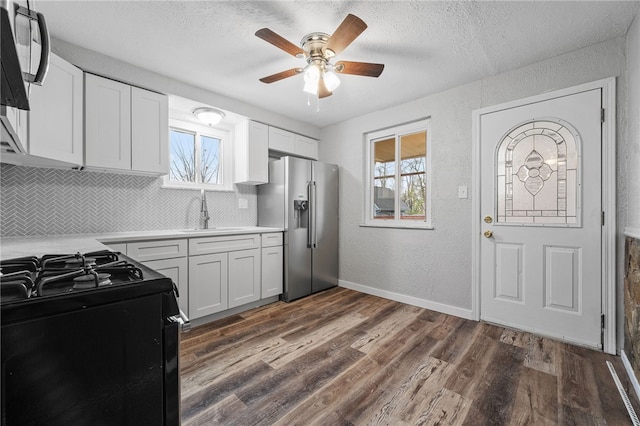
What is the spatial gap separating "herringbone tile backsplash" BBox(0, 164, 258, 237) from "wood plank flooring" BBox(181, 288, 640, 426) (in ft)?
4.04

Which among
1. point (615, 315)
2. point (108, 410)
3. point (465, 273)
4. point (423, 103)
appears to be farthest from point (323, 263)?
point (108, 410)

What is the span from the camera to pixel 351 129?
146 inches

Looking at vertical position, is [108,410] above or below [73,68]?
below

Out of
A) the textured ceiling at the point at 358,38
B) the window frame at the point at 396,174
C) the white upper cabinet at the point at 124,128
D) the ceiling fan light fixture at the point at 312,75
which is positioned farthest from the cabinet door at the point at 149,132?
the window frame at the point at 396,174

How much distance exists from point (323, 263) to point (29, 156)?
113 inches

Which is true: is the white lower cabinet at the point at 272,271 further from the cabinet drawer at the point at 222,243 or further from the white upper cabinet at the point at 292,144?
the white upper cabinet at the point at 292,144

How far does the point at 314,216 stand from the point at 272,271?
869mm

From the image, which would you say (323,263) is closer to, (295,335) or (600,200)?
(295,335)

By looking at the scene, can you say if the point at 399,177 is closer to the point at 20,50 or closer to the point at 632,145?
the point at 632,145

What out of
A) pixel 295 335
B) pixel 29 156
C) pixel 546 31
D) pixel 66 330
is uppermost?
pixel 546 31

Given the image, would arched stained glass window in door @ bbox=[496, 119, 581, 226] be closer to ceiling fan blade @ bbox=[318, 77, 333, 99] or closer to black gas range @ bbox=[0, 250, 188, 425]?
ceiling fan blade @ bbox=[318, 77, 333, 99]

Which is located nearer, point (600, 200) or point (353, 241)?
point (600, 200)

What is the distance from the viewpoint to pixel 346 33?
5.36ft

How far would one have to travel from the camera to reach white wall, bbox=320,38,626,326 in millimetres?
2211
